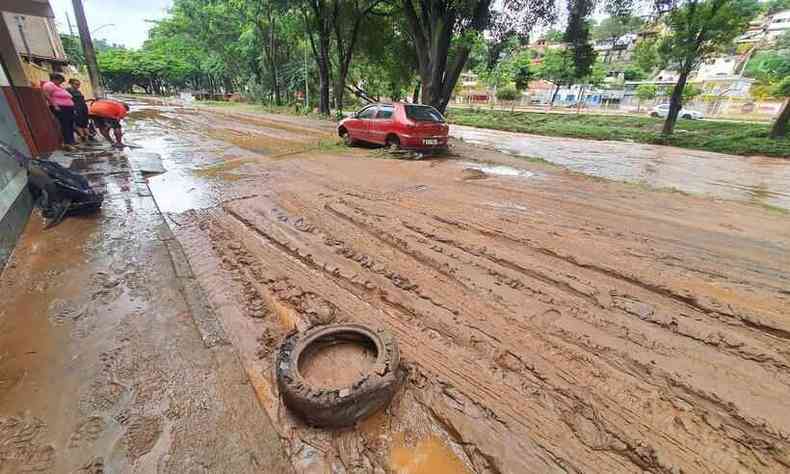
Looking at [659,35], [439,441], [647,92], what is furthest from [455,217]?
[647,92]

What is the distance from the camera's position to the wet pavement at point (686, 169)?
317 inches

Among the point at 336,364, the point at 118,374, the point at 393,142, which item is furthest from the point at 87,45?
the point at 336,364

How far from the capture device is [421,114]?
9.41m

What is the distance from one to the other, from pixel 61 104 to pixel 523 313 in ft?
Result: 37.5

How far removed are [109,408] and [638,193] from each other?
8113 mm

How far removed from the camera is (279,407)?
2.06 m

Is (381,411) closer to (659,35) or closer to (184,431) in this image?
(184,431)

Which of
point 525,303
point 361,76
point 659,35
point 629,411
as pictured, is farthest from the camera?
point 361,76

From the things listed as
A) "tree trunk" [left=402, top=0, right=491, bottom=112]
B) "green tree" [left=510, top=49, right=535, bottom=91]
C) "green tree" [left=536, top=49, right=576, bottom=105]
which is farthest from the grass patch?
"tree trunk" [left=402, top=0, right=491, bottom=112]

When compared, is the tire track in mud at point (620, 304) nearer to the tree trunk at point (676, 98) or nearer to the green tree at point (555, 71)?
the tree trunk at point (676, 98)

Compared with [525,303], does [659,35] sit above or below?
above

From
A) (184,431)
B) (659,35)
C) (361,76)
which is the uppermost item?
(659,35)

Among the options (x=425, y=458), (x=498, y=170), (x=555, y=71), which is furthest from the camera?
(x=555, y=71)

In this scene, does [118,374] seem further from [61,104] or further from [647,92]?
[647,92]
